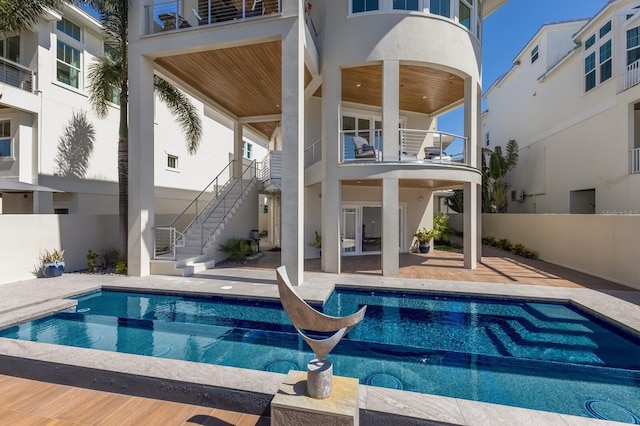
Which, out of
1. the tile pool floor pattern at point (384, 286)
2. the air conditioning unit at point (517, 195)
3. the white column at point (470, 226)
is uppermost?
the air conditioning unit at point (517, 195)

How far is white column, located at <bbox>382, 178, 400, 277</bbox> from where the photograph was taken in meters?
10.4

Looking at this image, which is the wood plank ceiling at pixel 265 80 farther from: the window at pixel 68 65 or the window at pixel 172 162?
the window at pixel 68 65

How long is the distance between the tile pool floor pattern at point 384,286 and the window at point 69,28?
1223 cm

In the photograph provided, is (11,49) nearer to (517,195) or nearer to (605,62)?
(605,62)

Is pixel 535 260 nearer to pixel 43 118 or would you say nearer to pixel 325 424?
pixel 325 424

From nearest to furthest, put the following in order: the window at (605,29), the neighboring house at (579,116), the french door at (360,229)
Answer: the neighboring house at (579,116) → the window at (605,29) → the french door at (360,229)

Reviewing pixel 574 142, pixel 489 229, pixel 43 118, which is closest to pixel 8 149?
pixel 43 118

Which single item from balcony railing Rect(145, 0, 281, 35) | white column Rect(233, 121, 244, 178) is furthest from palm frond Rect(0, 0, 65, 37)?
white column Rect(233, 121, 244, 178)

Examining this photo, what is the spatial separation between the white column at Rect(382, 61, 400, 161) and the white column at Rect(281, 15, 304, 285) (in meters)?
3.10

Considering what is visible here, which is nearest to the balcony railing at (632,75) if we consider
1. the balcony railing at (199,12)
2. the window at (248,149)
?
the balcony railing at (199,12)

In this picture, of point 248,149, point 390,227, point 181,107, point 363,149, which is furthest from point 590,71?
point 248,149

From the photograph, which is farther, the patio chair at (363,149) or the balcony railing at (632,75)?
the balcony railing at (632,75)

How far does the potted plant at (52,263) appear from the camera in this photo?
9891 mm

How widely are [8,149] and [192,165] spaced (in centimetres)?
946
